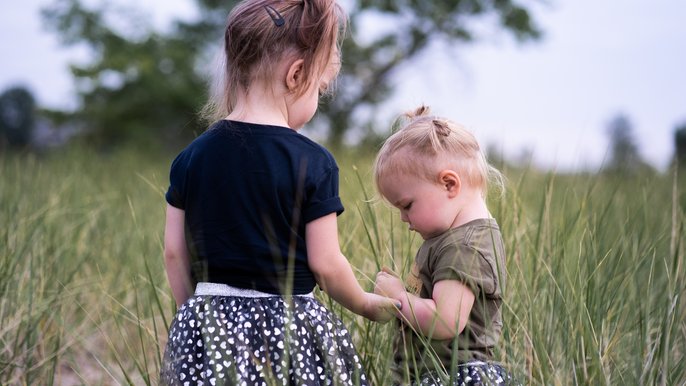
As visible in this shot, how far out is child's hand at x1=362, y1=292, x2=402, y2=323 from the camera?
1854mm

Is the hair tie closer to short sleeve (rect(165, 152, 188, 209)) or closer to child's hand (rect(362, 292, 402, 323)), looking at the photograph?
child's hand (rect(362, 292, 402, 323))

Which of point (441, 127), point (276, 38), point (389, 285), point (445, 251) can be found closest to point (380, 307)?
point (389, 285)

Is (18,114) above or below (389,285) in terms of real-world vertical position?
below

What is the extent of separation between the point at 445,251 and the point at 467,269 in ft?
0.25

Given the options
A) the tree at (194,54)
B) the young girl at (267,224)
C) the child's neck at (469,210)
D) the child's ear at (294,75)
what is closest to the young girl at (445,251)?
the child's neck at (469,210)

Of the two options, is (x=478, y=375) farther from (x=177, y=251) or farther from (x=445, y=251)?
(x=177, y=251)

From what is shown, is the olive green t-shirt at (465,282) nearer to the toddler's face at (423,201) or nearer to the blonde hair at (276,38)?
the toddler's face at (423,201)

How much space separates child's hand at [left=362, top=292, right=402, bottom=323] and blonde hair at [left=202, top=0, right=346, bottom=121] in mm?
492

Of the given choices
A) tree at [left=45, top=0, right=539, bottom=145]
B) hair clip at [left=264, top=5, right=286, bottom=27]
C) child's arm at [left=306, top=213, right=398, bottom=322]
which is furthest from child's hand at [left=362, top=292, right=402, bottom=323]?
tree at [left=45, top=0, right=539, bottom=145]

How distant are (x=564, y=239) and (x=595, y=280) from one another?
204 mm

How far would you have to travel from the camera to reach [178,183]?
6.17ft

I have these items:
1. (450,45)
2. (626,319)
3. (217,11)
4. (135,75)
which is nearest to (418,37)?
(450,45)

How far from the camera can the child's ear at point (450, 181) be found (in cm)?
185

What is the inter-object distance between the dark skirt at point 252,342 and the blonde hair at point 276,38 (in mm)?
475
